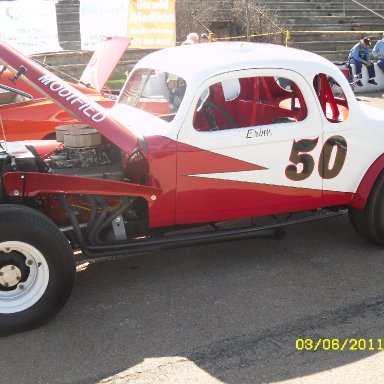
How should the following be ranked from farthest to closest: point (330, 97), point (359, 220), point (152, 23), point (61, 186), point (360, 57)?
point (360, 57)
point (152, 23)
point (359, 220)
point (330, 97)
point (61, 186)

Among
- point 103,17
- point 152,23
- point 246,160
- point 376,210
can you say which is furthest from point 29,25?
point 376,210

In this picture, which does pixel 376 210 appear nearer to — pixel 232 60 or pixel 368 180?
pixel 368 180

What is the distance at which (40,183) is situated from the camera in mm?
3586

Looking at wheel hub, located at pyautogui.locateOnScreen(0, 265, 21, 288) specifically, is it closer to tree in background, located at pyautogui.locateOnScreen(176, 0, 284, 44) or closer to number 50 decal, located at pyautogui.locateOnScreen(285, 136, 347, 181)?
number 50 decal, located at pyautogui.locateOnScreen(285, 136, 347, 181)

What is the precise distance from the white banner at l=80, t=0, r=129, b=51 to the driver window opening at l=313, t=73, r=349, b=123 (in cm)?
811

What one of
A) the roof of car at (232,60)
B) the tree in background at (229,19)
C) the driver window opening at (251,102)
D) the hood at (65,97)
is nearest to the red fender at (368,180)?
the driver window opening at (251,102)

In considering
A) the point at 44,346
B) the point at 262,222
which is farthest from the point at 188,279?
the point at 44,346

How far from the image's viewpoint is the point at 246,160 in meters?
4.11

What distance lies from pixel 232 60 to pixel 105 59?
3.25 meters

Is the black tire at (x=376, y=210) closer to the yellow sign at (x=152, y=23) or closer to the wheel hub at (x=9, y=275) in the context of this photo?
the wheel hub at (x=9, y=275)

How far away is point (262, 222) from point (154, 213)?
51.8 inches

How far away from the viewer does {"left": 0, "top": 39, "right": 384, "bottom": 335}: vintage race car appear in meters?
3.51
